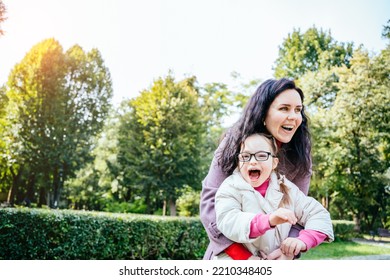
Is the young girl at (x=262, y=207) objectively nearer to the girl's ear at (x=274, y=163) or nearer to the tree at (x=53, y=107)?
the girl's ear at (x=274, y=163)

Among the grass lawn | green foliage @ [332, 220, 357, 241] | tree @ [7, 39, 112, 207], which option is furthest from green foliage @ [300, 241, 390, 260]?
tree @ [7, 39, 112, 207]

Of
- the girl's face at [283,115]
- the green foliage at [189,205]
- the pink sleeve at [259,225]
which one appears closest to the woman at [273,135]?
the girl's face at [283,115]

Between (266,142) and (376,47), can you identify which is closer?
(266,142)

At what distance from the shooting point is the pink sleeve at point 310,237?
3.46 feet

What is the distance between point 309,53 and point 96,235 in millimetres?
2667

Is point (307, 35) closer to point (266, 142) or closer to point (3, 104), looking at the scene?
point (266, 142)

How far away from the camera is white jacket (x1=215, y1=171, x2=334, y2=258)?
3.45 ft

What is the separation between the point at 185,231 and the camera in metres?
4.70

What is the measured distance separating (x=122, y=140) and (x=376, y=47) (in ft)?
18.0

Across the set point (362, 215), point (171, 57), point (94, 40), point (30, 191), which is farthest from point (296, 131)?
point (362, 215)

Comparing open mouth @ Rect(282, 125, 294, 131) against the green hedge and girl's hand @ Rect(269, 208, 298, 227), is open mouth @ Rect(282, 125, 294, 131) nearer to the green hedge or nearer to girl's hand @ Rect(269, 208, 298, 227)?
girl's hand @ Rect(269, 208, 298, 227)

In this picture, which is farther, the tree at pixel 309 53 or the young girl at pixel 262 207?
the tree at pixel 309 53

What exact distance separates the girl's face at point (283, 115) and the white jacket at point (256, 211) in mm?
180

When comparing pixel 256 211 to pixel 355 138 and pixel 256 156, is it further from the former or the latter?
pixel 355 138
